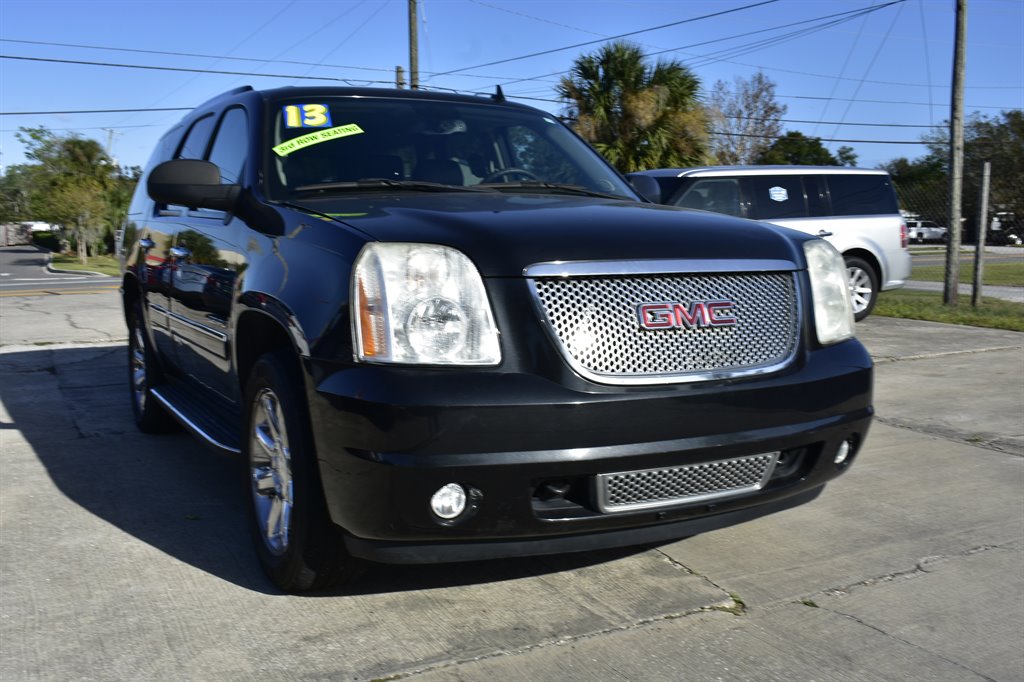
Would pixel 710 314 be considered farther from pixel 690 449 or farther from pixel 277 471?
pixel 277 471

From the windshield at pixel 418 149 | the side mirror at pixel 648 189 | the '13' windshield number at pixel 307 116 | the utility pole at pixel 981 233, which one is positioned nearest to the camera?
the windshield at pixel 418 149

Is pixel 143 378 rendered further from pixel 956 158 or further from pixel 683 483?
pixel 956 158

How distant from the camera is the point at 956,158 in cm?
1445

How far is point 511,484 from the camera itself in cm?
277

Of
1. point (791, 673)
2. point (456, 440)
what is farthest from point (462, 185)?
point (791, 673)

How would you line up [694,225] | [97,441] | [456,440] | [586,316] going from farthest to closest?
1. [97,441]
2. [694,225]
3. [586,316]
4. [456,440]

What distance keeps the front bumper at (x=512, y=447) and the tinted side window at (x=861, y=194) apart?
943cm

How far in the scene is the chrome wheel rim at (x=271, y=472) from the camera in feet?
10.8

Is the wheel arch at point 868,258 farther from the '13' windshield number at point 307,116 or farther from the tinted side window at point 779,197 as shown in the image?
the '13' windshield number at point 307,116

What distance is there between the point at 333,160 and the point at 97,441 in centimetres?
270

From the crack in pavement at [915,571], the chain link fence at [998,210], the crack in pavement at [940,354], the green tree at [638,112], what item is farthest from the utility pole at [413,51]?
the crack in pavement at [915,571]

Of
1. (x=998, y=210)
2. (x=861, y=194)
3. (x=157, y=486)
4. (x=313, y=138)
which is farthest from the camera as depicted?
(x=998, y=210)

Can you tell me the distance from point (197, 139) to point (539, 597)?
318 cm

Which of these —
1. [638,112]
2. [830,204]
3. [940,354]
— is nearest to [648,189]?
[940,354]
